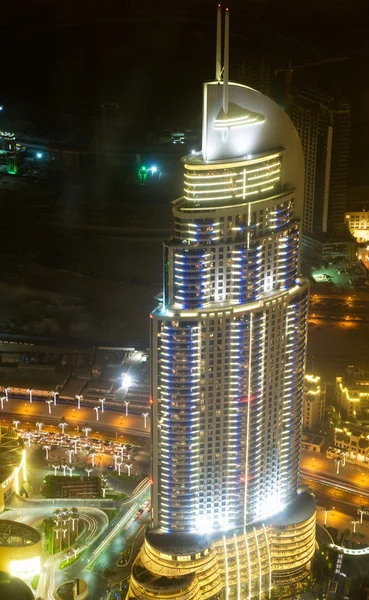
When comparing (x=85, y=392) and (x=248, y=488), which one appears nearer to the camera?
(x=248, y=488)

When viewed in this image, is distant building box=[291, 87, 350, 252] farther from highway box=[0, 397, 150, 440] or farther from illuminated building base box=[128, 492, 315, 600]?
illuminated building base box=[128, 492, 315, 600]

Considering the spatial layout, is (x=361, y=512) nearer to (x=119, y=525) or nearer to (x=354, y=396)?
(x=354, y=396)

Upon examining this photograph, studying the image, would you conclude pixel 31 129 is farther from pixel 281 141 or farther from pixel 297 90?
pixel 281 141

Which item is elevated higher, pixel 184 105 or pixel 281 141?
pixel 281 141

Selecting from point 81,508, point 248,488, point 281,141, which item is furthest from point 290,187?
point 81,508

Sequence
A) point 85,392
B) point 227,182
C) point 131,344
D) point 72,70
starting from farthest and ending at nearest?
point 72,70 < point 131,344 < point 85,392 < point 227,182

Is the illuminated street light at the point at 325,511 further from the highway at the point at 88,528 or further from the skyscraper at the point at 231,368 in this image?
the highway at the point at 88,528
